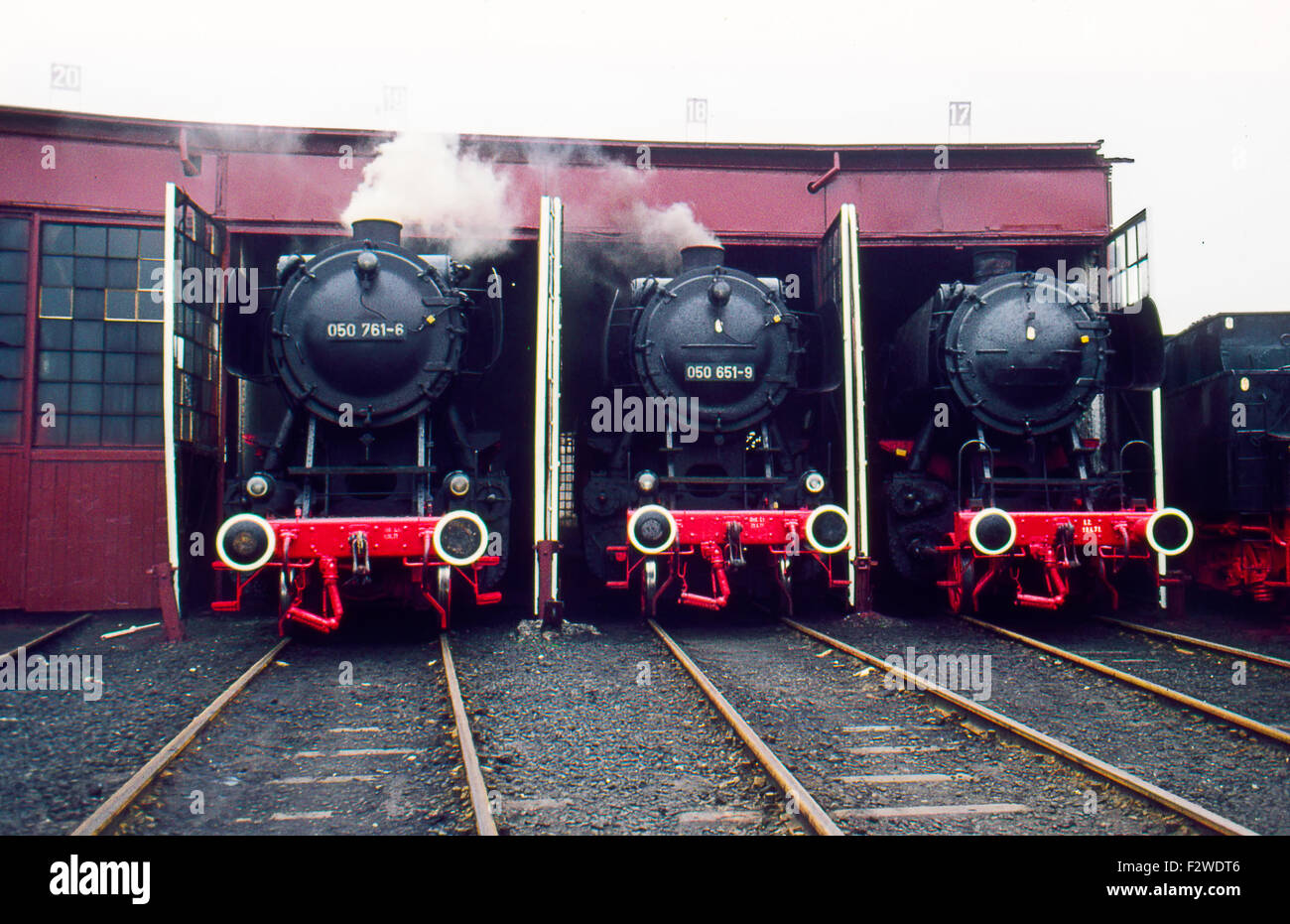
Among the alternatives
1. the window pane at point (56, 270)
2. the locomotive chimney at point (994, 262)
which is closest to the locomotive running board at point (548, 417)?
the locomotive chimney at point (994, 262)

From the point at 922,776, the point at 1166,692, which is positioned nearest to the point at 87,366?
the point at 922,776

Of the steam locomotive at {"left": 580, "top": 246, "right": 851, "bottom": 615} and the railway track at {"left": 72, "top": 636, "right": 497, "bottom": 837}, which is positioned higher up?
the steam locomotive at {"left": 580, "top": 246, "right": 851, "bottom": 615}

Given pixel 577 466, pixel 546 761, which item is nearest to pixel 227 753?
pixel 546 761

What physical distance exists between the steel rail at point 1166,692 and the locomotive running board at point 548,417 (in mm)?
3319

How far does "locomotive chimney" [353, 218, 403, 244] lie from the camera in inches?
285

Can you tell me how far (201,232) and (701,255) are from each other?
4.09 m

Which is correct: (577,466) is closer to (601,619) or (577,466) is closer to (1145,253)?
(601,619)

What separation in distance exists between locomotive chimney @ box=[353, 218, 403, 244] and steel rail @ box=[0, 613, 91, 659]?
3.72m

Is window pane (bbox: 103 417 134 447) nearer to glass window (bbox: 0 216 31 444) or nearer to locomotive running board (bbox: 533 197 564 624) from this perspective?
glass window (bbox: 0 216 31 444)

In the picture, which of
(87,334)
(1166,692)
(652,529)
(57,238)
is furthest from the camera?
(87,334)

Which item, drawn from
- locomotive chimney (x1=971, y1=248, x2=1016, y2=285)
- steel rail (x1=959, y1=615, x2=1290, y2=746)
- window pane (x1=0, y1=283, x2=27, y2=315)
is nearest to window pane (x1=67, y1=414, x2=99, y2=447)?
A: window pane (x1=0, y1=283, x2=27, y2=315)

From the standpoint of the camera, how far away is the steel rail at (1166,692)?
13.2 ft

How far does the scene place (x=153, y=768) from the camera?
138 inches

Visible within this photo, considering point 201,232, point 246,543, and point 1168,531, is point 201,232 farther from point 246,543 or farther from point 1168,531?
point 1168,531
